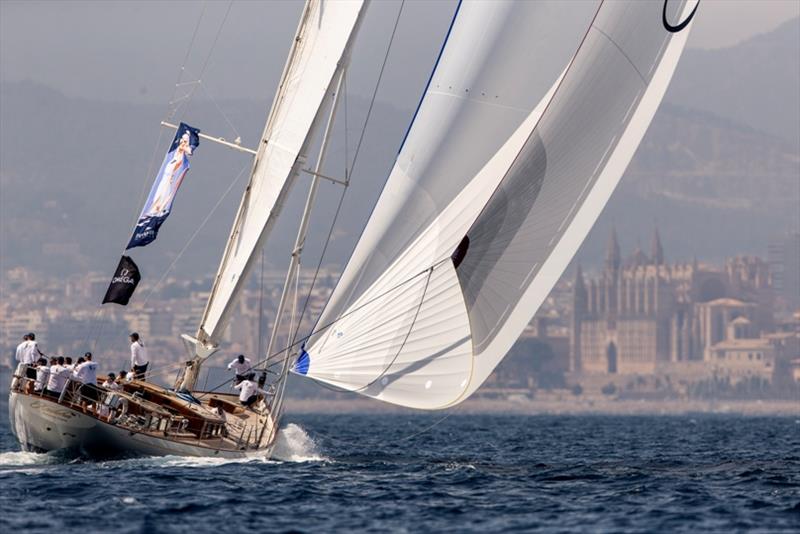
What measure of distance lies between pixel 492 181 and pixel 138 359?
734 centimetres

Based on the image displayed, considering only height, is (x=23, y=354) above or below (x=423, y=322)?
below

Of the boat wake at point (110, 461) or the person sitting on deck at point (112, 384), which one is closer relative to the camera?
the boat wake at point (110, 461)

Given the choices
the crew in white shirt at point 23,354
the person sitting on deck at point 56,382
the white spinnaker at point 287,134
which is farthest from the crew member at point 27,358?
the white spinnaker at point 287,134

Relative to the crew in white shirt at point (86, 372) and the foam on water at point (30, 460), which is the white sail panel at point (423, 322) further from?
the foam on water at point (30, 460)

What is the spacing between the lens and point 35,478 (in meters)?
22.1

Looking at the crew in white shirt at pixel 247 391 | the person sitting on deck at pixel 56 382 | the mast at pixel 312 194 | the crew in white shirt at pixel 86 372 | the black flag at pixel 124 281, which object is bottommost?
the person sitting on deck at pixel 56 382

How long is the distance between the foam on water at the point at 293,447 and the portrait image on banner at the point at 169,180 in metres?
4.11

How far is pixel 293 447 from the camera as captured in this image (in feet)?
90.0

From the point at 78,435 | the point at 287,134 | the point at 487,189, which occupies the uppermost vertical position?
the point at 287,134

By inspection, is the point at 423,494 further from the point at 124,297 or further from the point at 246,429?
the point at 124,297

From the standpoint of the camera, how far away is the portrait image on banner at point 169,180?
1036 inches

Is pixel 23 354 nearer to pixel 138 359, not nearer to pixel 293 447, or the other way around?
pixel 138 359

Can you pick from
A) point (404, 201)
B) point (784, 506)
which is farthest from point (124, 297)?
point (784, 506)

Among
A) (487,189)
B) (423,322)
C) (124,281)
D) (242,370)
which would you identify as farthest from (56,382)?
(487,189)
